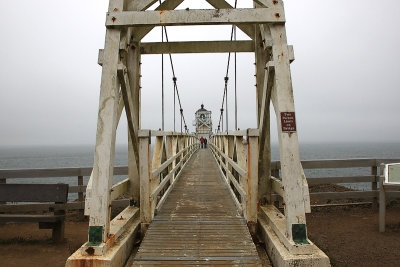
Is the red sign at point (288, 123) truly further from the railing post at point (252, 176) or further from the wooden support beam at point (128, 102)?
the wooden support beam at point (128, 102)

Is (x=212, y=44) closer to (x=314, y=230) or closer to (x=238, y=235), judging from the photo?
(x=238, y=235)

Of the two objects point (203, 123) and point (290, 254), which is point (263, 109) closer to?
point (290, 254)

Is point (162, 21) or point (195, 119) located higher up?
point (195, 119)

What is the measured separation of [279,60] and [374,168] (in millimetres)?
5707

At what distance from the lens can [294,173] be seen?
3184 mm

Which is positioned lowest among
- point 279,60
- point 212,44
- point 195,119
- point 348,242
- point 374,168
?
point 348,242

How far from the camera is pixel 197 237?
147 inches

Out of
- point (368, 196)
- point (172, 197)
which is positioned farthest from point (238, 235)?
point (368, 196)

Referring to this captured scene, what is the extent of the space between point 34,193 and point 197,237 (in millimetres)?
3574

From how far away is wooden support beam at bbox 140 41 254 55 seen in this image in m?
5.37

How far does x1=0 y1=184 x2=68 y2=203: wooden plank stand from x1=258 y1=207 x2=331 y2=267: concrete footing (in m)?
3.90

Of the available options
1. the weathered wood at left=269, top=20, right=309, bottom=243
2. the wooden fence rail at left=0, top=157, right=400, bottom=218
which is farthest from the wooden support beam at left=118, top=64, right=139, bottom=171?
the wooden fence rail at left=0, top=157, right=400, bottom=218

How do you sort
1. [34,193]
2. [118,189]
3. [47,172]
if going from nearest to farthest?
[118,189] → [34,193] → [47,172]

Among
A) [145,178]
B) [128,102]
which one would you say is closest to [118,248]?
[145,178]
